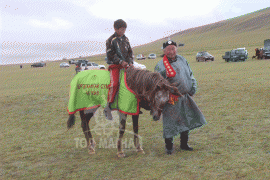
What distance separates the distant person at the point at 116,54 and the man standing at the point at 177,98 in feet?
2.19

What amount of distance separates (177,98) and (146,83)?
618mm

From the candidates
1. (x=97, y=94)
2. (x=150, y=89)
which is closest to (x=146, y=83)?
(x=150, y=89)

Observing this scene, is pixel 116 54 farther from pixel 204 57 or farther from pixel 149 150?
pixel 204 57

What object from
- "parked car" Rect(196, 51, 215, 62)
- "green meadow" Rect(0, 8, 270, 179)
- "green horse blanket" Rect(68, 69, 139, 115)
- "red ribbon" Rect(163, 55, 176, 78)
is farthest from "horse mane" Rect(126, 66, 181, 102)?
"parked car" Rect(196, 51, 215, 62)

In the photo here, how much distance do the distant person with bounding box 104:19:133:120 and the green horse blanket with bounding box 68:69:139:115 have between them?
0.09m

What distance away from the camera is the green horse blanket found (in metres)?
4.18

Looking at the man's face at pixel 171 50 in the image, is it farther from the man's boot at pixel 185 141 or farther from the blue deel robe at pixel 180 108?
the man's boot at pixel 185 141

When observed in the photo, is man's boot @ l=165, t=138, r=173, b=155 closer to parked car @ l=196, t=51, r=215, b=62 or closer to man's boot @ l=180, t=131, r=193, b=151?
man's boot @ l=180, t=131, r=193, b=151

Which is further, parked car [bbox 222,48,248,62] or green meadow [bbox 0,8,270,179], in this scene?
parked car [bbox 222,48,248,62]

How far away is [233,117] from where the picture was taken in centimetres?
655

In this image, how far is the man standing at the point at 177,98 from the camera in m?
4.26

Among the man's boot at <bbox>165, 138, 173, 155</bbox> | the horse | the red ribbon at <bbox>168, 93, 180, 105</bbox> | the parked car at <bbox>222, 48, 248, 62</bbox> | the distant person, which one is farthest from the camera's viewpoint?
the parked car at <bbox>222, 48, 248, 62</bbox>

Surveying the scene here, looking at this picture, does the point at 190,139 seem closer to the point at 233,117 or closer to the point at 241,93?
the point at 233,117

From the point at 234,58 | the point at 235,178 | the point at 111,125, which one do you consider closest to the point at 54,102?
the point at 111,125
